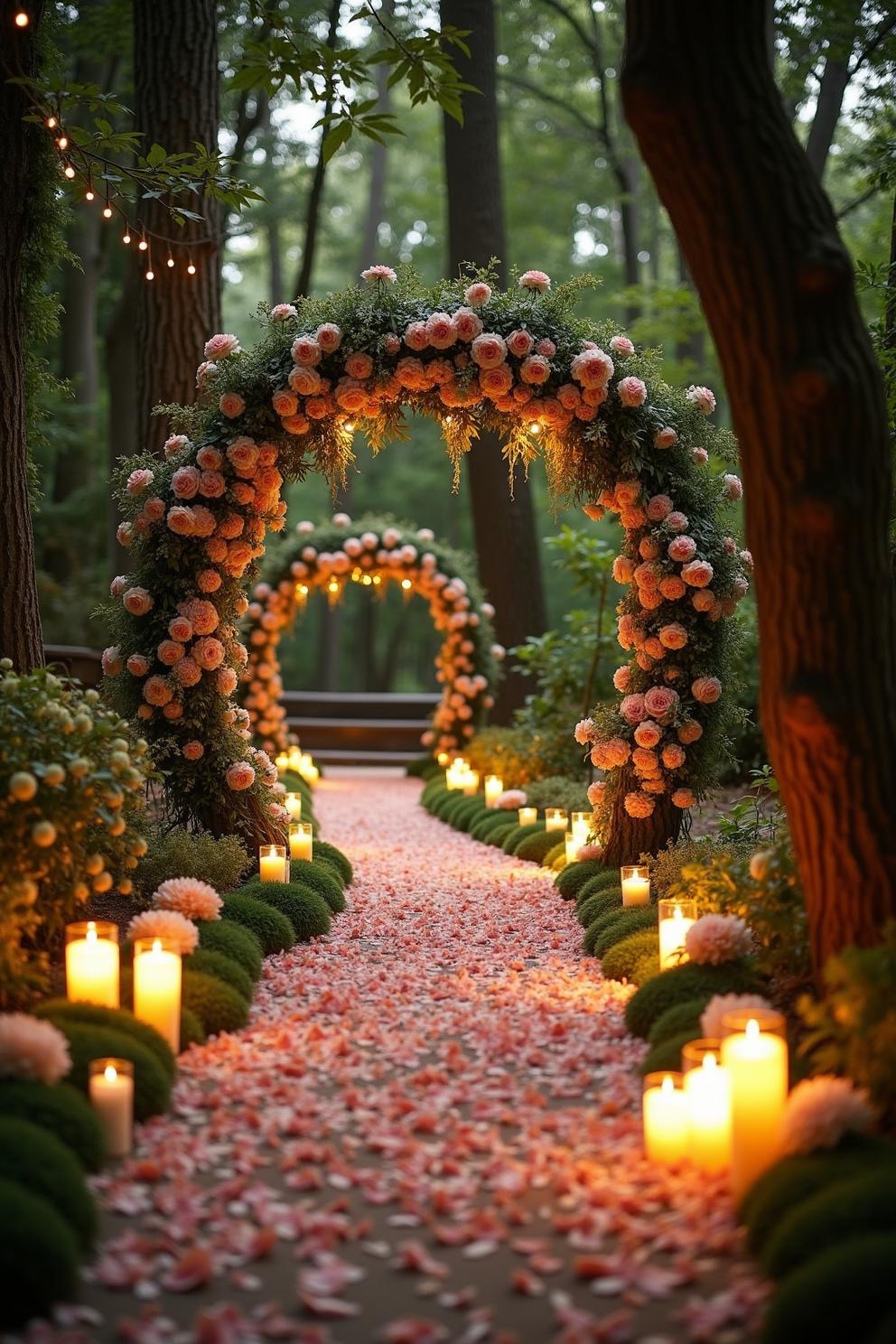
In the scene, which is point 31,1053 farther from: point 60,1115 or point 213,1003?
point 213,1003

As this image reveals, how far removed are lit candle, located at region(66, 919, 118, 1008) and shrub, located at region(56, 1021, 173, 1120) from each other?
314mm

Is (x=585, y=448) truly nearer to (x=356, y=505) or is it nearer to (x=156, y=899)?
(x=156, y=899)

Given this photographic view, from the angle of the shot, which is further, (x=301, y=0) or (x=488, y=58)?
(x=301, y=0)

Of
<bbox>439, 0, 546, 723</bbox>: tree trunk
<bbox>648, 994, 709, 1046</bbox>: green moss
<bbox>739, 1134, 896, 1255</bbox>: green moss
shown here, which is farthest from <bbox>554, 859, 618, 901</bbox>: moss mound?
<bbox>439, 0, 546, 723</bbox>: tree trunk

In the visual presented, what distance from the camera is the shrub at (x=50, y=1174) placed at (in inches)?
116

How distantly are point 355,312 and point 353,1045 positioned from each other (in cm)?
399

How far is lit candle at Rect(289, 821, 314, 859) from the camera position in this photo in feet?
23.5

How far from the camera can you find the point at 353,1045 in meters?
4.61

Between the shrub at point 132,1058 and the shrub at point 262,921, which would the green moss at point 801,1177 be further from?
the shrub at point 262,921

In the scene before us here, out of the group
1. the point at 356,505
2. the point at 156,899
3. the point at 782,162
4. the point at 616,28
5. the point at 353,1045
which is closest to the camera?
the point at 782,162

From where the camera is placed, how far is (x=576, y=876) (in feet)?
23.2

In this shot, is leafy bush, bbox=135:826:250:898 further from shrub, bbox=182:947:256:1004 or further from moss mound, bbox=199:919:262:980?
shrub, bbox=182:947:256:1004

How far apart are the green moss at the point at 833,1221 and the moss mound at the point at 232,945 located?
109 inches

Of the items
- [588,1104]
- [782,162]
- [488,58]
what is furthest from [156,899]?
[488,58]
